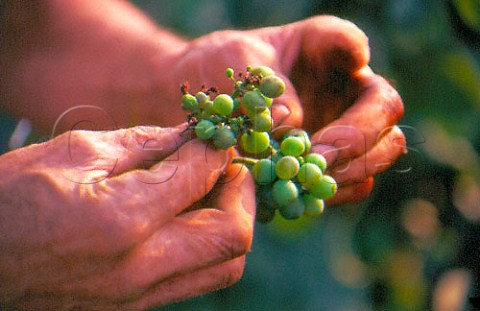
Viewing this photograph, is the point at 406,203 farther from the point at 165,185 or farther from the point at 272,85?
the point at 165,185

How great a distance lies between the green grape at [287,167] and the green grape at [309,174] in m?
0.03

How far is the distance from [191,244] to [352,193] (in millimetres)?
785

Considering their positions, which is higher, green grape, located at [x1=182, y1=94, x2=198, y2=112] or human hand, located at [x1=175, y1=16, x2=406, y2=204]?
green grape, located at [x1=182, y1=94, x2=198, y2=112]

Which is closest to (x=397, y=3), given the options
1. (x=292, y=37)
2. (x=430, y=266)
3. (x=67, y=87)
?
(x=292, y=37)

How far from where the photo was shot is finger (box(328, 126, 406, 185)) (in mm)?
1562

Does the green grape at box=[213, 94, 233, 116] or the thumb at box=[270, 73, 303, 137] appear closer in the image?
the green grape at box=[213, 94, 233, 116]

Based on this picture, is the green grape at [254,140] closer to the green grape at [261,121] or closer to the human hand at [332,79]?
the green grape at [261,121]

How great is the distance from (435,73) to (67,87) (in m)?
1.32

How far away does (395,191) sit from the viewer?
1990 mm

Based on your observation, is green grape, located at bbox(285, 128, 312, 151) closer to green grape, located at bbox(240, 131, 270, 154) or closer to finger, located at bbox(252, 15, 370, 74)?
green grape, located at bbox(240, 131, 270, 154)

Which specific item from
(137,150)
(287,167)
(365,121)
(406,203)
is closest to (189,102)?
(137,150)

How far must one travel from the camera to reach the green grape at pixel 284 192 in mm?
1110

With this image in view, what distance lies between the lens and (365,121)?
61.5 inches

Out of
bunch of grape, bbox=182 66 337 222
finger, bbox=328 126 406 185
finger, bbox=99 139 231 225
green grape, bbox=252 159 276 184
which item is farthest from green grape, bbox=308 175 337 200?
finger, bbox=328 126 406 185
